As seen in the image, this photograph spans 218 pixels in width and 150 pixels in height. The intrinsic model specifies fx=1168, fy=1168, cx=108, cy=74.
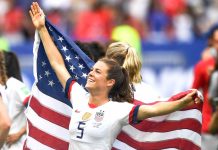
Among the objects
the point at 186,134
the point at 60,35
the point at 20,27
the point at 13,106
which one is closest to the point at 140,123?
the point at 186,134

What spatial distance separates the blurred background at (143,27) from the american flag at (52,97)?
37.5ft

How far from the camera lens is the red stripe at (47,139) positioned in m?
11.3

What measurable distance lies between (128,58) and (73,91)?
114cm

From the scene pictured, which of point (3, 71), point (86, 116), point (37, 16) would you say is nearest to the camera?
point (86, 116)

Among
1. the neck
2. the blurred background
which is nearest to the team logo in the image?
the neck

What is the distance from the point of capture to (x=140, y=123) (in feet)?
36.2

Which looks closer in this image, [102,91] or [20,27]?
[102,91]

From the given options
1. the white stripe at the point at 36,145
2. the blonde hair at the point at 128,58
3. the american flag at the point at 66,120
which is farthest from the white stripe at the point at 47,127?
the blonde hair at the point at 128,58

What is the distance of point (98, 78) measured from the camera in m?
10.4

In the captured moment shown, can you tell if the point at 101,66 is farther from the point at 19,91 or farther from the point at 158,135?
the point at 19,91

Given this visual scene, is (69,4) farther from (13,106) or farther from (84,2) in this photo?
(13,106)

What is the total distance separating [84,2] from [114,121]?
610 inches

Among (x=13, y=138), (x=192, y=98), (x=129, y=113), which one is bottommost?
(x=13, y=138)

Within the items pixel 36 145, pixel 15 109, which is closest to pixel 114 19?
pixel 15 109
